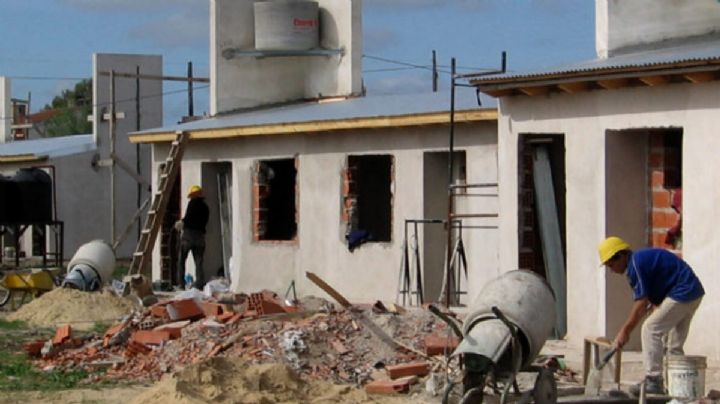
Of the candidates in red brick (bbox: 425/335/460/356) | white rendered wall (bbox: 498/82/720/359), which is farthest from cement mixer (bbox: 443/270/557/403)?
white rendered wall (bbox: 498/82/720/359)

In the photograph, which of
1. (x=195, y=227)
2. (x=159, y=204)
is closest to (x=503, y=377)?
(x=195, y=227)

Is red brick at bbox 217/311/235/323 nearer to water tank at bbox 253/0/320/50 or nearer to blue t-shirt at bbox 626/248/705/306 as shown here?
blue t-shirt at bbox 626/248/705/306

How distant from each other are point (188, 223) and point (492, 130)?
7.67m

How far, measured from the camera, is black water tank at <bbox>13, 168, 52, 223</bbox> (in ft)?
107

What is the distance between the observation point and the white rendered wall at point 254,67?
30.2 m

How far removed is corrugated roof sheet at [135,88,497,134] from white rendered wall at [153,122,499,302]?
0.34m

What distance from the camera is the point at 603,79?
1655 cm

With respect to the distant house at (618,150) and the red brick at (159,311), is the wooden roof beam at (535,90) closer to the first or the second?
the distant house at (618,150)

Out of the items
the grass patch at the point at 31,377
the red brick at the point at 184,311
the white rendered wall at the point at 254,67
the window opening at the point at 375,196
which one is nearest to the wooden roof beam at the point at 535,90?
the red brick at the point at 184,311

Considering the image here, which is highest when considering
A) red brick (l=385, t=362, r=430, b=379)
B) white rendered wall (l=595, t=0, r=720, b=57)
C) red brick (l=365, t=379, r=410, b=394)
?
white rendered wall (l=595, t=0, r=720, b=57)

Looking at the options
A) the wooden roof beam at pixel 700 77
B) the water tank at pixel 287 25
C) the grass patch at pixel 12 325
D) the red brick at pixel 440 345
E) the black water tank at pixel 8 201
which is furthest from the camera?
the black water tank at pixel 8 201

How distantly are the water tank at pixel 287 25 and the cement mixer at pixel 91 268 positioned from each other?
640 centimetres

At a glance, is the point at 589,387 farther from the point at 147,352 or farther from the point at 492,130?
the point at 492,130

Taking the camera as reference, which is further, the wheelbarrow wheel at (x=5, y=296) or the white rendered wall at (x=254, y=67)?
the white rendered wall at (x=254, y=67)
